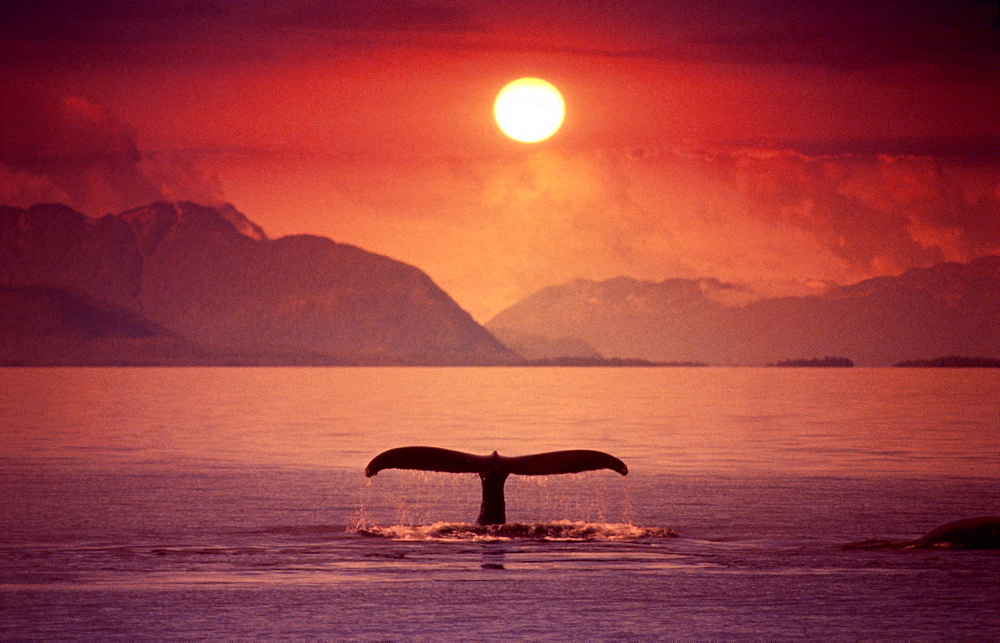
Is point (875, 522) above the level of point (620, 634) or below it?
above

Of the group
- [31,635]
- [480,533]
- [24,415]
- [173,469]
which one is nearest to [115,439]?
[173,469]

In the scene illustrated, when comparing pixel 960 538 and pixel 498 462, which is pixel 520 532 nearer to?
pixel 498 462

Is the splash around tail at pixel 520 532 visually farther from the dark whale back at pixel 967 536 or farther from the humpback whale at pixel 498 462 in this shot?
the dark whale back at pixel 967 536

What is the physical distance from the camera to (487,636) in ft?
59.4

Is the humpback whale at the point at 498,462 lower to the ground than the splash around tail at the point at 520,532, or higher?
higher

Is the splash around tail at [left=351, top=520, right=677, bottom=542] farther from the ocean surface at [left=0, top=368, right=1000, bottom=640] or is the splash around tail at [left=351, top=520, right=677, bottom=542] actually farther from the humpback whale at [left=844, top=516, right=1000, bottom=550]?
the humpback whale at [left=844, top=516, right=1000, bottom=550]

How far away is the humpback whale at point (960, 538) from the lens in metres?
26.0

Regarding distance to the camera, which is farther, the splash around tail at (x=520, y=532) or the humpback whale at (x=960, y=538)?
the splash around tail at (x=520, y=532)

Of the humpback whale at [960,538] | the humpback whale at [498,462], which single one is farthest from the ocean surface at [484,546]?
the humpback whale at [498,462]

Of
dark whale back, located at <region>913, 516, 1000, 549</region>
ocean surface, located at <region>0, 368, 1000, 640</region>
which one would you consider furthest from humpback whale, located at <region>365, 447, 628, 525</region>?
dark whale back, located at <region>913, 516, 1000, 549</region>

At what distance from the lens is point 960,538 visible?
26.1 m

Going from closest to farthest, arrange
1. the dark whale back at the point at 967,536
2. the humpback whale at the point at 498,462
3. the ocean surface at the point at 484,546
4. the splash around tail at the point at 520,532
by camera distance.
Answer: the ocean surface at the point at 484,546 → the dark whale back at the point at 967,536 → the humpback whale at the point at 498,462 → the splash around tail at the point at 520,532

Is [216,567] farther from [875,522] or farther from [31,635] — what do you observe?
[875,522]

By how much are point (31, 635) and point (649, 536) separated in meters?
13.6
